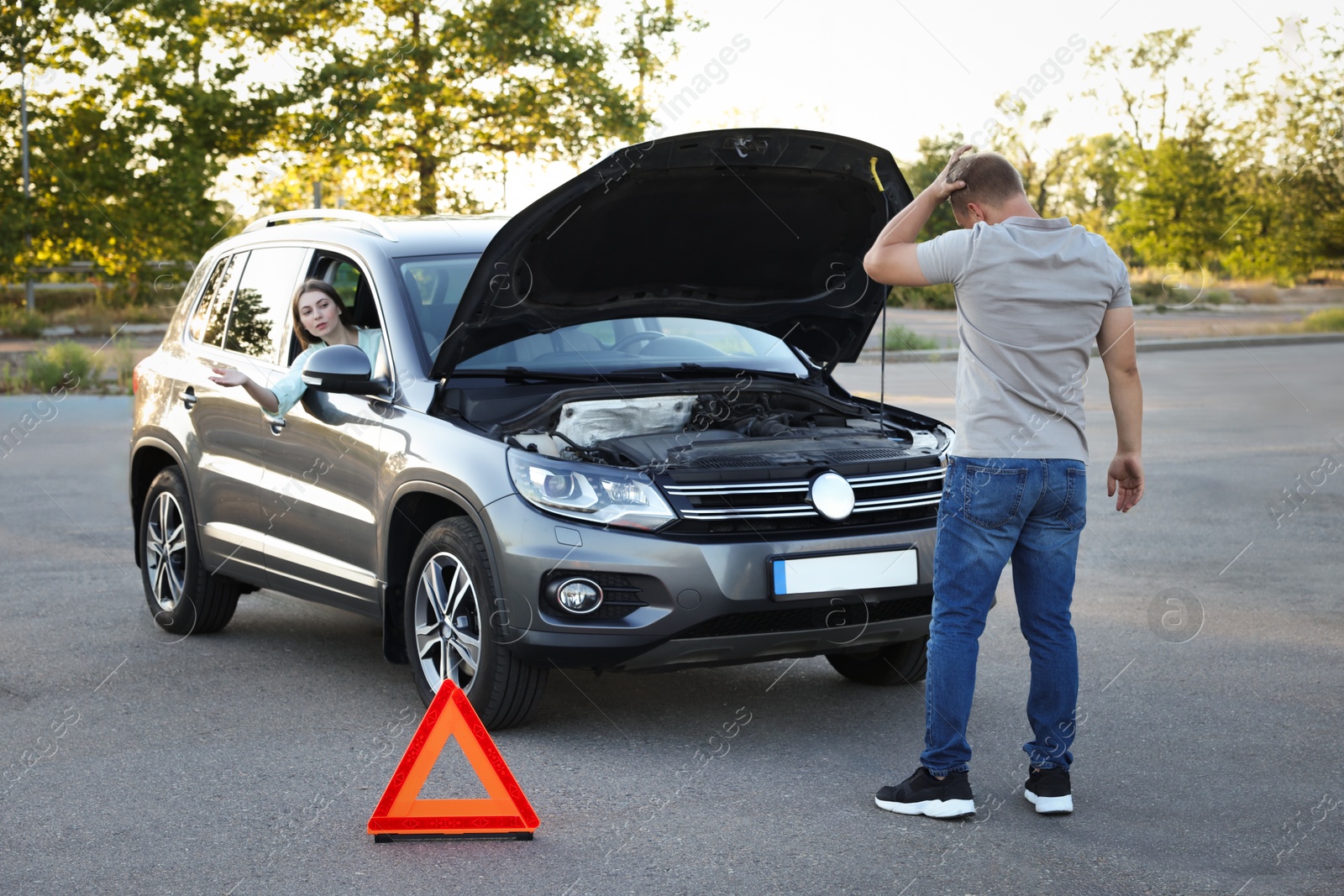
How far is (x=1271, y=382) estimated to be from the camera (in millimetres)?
21562

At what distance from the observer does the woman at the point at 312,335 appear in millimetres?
5887

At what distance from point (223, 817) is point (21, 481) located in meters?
9.04

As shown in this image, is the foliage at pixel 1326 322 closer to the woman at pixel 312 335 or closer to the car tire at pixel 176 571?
the car tire at pixel 176 571

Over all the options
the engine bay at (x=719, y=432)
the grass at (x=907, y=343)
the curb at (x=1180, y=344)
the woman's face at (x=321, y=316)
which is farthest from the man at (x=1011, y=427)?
the grass at (x=907, y=343)

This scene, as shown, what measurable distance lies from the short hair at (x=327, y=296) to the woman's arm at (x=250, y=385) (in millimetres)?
278

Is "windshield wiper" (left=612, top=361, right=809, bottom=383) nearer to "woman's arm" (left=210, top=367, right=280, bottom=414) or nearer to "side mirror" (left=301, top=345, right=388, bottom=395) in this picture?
"side mirror" (left=301, top=345, right=388, bottom=395)

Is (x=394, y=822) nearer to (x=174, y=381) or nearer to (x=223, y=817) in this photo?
(x=223, y=817)

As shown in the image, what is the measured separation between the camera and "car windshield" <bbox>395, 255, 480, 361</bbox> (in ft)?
18.8

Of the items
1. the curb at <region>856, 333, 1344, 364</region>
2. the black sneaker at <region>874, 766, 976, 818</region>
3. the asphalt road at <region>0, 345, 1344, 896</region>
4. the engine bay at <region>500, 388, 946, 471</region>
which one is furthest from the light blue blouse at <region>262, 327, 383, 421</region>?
the curb at <region>856, 333, 1344, 364</region>

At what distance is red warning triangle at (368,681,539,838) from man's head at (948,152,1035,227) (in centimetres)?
204

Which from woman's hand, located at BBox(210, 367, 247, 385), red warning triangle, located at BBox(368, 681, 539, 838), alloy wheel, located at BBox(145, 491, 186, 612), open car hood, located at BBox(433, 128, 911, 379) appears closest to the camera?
red warning triangle, located at BBox(368, 681, 539, 838)

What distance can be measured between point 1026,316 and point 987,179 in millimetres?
411

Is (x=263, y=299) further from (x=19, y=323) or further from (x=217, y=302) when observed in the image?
(x=19, y=323)

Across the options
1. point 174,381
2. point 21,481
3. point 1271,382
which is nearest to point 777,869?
point 174,381
